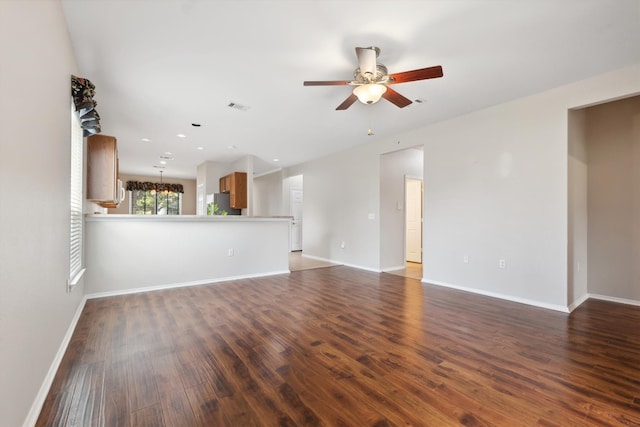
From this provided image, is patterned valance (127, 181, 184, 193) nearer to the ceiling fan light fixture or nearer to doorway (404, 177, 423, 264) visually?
doorway (404, 177, 423, 264)

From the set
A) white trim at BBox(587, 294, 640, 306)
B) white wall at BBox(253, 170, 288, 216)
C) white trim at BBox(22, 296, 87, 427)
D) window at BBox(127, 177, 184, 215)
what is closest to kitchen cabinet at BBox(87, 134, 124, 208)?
white trim at BBox(22, 296, 87, 427)

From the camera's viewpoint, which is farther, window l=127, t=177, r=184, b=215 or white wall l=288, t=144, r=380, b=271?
window l=127, t=177, r=184, b=215

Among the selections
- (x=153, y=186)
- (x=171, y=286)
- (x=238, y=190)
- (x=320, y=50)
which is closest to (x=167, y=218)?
(x=171, y=286)

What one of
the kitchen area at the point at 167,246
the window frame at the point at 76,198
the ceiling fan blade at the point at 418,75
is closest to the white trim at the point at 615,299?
the ceiling fan blade at the point at 418,75

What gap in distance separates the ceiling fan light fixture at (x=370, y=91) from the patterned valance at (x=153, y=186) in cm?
1038

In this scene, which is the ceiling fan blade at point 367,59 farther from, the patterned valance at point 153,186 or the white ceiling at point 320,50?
the patterned valance at point 153,186

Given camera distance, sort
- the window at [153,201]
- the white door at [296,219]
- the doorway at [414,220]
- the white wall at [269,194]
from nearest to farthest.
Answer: the doorway at [414,220]
the white wall at [269,194]
the white door at [296,219]
the window at [153,201]

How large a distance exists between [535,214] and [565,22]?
215 centimetres

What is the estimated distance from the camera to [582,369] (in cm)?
207

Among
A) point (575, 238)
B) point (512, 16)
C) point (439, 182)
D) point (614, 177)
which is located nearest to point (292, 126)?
point (439, 182)

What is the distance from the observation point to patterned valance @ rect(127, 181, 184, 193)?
1048 cm

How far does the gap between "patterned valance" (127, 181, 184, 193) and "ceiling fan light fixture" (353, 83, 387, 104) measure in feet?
34.1

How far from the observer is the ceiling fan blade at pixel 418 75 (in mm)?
2334

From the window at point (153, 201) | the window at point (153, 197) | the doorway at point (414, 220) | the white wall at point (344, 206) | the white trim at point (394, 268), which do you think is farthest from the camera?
the window at point (153, 201)
